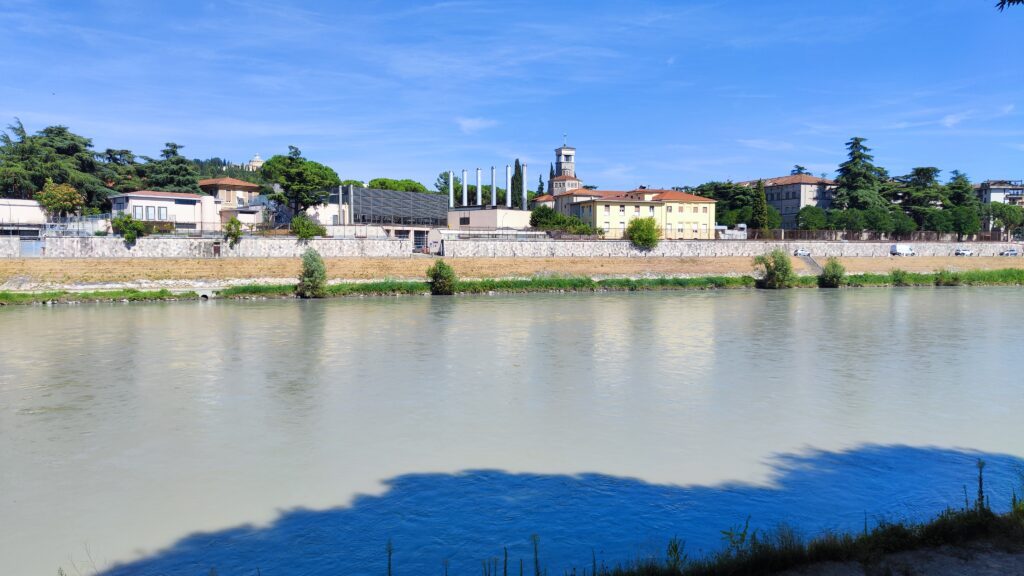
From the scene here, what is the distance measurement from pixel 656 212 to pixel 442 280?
2980 cm

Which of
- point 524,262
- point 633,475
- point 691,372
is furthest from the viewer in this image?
point 524,262

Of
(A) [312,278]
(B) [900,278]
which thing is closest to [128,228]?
(A) [312,278]

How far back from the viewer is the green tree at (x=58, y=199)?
48.6 metres

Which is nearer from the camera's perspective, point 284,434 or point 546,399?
point 284,434

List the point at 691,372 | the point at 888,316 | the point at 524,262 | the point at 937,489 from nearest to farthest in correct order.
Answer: the point at 937,489, the point at 691,372, the point at 888,316, the point at 524,262

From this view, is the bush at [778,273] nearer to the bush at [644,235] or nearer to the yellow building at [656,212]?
the bush at [644,235]

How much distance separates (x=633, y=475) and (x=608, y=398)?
17.0 feet

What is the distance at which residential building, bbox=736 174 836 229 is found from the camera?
80375mm

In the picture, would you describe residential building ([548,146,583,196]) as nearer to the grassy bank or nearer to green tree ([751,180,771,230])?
green tree ([751,180,771,230])

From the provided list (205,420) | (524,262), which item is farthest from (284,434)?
(524,262)

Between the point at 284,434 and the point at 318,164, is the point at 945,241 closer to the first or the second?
the point at 318,164

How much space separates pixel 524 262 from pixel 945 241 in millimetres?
41726

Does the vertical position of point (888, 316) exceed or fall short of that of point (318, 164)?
it falls short

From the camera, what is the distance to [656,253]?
180 feet
